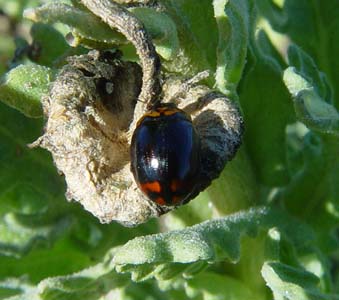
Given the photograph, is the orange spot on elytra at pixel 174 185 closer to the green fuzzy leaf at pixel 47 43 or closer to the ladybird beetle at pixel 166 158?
the ladybird beetle at pixel 166 158

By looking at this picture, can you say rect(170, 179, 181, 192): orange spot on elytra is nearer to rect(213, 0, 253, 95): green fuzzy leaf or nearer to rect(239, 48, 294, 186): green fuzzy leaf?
rect(213, 0, 253, 95): green fuzzy leaf

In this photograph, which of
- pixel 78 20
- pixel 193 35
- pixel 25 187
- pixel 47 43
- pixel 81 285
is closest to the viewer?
pixel 78 20

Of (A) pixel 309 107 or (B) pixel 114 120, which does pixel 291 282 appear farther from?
(B) pixel 114 120

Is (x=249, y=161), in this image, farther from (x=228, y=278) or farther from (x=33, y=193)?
(x=33, y=193)

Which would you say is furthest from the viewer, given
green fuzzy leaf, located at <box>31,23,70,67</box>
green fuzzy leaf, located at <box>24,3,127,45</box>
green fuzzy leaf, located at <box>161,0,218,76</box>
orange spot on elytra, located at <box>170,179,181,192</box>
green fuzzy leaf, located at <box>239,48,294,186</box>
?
green fuzzy leaf, located at <box>31,23,70,67</box>

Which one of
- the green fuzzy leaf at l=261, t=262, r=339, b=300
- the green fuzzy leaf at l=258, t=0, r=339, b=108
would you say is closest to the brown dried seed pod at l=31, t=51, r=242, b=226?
the green fuzzy leaf at l=261, t=262, r=339, b=300

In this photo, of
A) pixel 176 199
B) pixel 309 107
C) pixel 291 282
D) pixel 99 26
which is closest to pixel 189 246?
pixel 176 199

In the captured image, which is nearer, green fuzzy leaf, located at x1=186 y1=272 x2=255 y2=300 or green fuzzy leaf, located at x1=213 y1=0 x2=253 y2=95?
green fuzzy leaf, located at x1=213 y1=0 x2=253 y2=95

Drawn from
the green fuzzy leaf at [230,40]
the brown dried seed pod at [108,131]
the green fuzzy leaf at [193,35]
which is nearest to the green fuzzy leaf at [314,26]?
the green fuzzy leaf at [193,35]
